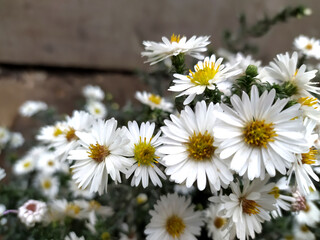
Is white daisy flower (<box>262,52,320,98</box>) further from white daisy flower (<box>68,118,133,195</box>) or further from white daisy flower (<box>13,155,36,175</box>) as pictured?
white daisy flower (<box>13,155,36,175</box>)

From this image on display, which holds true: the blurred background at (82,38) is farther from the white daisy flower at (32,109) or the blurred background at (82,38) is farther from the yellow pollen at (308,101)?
the yellow pollen at (308,101)

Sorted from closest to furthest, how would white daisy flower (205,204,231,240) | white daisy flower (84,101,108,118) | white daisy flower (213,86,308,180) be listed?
white daisy flower (213,86,308,180) → white daisy flower (205,204,231,240) → white daisy flower (84,101,108,118)

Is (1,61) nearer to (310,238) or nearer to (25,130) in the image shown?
(25,130)

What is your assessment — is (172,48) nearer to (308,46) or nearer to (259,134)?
(259,134)

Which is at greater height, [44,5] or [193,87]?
[44,5]

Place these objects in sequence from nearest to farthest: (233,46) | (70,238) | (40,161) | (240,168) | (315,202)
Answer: (240,168) < (70,238) < (315,202) < (40,161) < (233,46)

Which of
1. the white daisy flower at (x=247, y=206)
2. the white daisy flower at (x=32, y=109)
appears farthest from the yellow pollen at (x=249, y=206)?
the white daisy flower at (x=32, y=109)

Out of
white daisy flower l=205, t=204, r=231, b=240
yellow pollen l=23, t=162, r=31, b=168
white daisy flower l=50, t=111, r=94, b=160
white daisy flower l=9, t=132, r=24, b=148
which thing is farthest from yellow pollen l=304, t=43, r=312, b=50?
white daisy flower l=9, t=132, r=24, b=148

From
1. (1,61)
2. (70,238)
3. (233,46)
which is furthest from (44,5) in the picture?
(70,238)
